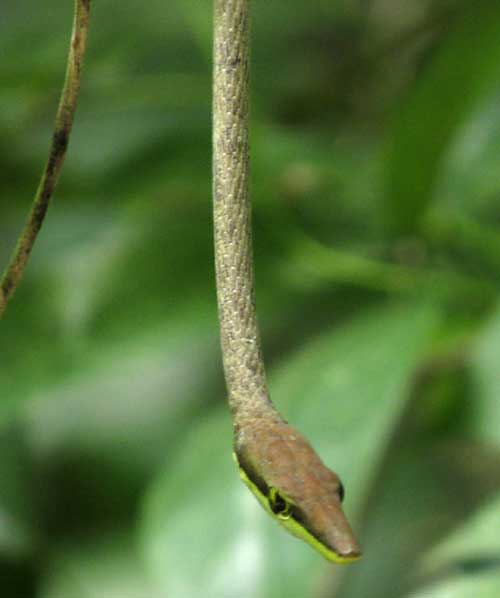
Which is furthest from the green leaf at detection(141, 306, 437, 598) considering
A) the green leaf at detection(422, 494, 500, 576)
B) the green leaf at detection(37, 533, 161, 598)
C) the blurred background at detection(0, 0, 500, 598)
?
the green leaf at detection(37, 533, 161, 598)

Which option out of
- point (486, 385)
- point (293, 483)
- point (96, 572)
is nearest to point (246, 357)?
point (293, 483)

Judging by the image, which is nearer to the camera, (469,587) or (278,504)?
(278,504)

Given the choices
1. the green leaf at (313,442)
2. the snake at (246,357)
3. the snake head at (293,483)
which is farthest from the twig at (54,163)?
the green leaf at (313,442)

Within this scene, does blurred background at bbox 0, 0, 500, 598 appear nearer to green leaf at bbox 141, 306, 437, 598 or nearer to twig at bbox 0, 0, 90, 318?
green leaf at bbox 141, 306, 437, 598

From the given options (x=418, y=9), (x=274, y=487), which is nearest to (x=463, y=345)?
(x=274, y=487)

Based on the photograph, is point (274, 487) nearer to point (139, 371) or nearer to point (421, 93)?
point (421, 93)

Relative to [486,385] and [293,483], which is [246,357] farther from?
[486,385]

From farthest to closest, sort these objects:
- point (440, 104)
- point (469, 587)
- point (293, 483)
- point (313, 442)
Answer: point (440, 104)
point (313, 442)
point (469, 587)
point (293, 483)
